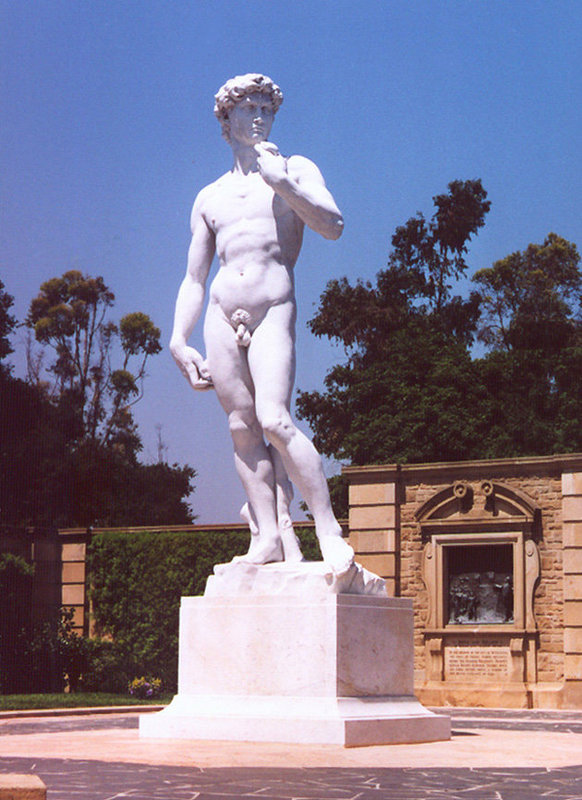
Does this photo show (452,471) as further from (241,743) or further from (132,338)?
(132,338)

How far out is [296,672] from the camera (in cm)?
768

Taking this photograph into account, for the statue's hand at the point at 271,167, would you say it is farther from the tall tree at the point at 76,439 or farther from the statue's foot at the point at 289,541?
the tall tree at the point at 76,439

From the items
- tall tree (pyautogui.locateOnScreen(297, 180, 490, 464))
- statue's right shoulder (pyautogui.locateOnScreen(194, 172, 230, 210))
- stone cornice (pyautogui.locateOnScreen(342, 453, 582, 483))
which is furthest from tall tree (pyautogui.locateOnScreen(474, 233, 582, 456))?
statue's right shoulder (pyautogui.locateOnScreen(194, 172, 230, 210))

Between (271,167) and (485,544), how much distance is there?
12820 mm

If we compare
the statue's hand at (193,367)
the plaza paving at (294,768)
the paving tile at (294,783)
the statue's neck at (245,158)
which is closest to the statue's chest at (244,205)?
the statue's neck at (245,158)

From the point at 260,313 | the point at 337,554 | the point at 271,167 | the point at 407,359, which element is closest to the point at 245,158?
the point at 271,167

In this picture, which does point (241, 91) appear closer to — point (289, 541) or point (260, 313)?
point (260, 313)

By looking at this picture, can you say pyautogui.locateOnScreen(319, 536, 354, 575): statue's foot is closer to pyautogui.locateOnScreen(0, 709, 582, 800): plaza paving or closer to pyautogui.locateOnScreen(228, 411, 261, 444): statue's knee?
pyautogui.locateOnScreen(228, 411, 261, 444): statue's knee

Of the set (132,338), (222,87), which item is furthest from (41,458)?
(222,87)

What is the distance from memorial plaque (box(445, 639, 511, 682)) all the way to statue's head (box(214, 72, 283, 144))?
495 inches

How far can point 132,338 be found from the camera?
149 feet

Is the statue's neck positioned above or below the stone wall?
above

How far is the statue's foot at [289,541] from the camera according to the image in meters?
8.35

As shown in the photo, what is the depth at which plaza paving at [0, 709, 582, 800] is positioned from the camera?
5098mm
